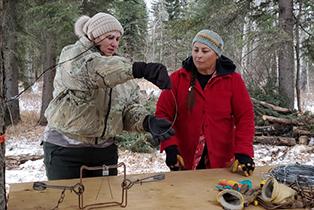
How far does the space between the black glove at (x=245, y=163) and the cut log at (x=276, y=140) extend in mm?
5425

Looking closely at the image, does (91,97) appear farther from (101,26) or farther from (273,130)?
(273,130)

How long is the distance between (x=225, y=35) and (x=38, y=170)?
18.7 ft

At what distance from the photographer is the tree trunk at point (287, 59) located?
9.25 meters

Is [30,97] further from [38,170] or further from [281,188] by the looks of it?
[281,188]

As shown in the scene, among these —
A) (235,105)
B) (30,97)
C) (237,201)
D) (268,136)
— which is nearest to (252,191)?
(237,201)

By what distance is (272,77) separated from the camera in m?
10.2

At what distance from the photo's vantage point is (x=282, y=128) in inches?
322

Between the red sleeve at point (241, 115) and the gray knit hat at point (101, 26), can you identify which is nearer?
the gray knit hat at point (101, 26)

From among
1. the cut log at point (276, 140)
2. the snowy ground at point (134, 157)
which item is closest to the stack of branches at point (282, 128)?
the cut log at point (276, 140)

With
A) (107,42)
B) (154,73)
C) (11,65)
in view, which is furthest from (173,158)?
(11,65)

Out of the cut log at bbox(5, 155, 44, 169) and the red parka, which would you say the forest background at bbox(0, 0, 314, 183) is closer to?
the cut log at bbox(5, 155, 44, 169)

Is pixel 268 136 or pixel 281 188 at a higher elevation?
pixel 281 188

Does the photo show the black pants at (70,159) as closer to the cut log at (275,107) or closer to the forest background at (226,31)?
the forest background at (226,31)

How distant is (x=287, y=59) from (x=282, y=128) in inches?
88.3
